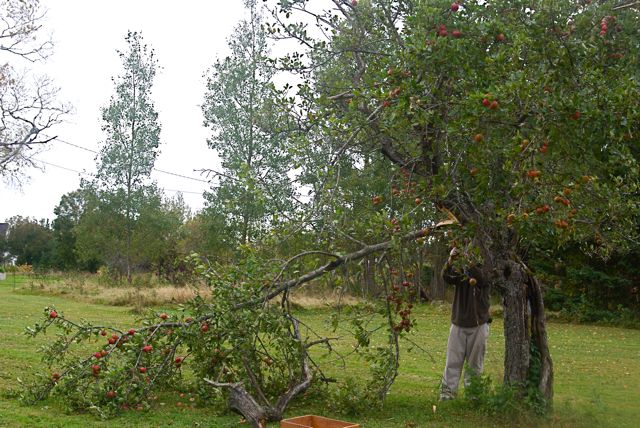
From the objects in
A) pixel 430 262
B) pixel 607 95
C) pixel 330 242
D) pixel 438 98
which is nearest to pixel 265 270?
pixel 330 242

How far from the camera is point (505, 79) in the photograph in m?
6.52

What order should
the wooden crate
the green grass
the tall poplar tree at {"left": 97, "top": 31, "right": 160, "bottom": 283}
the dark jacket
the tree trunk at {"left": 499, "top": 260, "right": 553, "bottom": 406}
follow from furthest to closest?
the tall poplar tree at {"left": 97, "top": 31, "right": 160, "bottom": 283} < the dark jacket < the tree trunk at {"left": 499, "top": 260, "right": 553, "bottom": 406} < the green grass < the wooden crate

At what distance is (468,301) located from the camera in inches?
315

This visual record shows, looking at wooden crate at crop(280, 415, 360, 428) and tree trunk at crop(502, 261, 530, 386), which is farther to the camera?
tree trunk at crop(502, 261, 530, 386)

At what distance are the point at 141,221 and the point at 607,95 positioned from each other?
30.7 meters

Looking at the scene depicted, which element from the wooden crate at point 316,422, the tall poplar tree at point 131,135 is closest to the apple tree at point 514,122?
the wooden crate at point 316,422

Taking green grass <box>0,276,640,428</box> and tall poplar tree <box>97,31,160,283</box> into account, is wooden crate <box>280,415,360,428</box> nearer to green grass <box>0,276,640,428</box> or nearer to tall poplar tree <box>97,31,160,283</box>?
green grass <box>0,276,640,428</box>

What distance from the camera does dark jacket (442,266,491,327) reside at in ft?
25.9

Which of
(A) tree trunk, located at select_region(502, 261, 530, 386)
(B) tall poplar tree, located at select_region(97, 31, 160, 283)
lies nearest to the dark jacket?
(A) tree trunk, located at select_region(502, 261, 530, 386)

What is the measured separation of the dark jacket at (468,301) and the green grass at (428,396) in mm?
531

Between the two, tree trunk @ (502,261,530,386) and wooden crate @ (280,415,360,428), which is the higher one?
tree trunk @ (502,261,530,386)

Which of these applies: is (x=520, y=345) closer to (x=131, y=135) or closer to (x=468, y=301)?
(x=468, y=301)

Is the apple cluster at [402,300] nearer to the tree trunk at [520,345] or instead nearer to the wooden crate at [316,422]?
the tree trunk at [520,345]

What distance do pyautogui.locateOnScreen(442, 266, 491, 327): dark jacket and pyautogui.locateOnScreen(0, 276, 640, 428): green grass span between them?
20.9 inches
